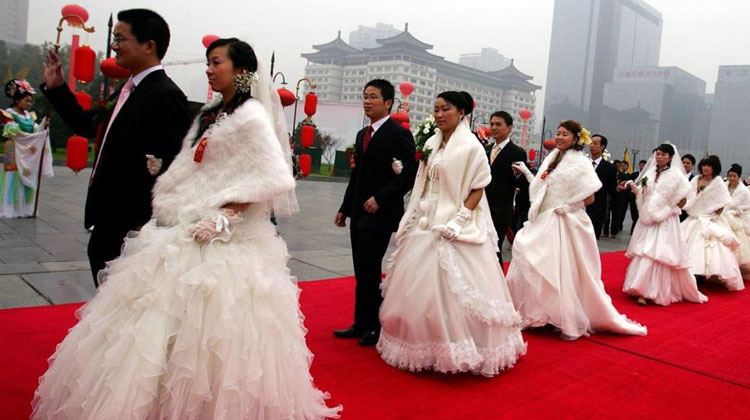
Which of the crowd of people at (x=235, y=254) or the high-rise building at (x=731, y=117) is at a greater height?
the high-rise building at (x=731, y=117)

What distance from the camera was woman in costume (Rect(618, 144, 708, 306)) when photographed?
18.4 feet

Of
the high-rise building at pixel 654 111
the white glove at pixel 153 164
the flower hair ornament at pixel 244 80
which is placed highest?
the high-rise building at pixel 654 111

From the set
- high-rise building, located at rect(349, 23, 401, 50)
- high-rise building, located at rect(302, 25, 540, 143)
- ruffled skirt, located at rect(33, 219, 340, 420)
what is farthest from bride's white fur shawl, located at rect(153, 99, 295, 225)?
high-rise building, located at rect(349, 23, 401, 50)

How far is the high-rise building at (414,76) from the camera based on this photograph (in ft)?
144

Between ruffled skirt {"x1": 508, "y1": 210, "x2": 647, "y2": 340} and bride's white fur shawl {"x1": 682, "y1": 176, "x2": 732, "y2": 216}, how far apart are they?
3020 millimetres

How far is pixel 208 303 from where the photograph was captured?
6.73 feet

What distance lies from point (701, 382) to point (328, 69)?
151ft

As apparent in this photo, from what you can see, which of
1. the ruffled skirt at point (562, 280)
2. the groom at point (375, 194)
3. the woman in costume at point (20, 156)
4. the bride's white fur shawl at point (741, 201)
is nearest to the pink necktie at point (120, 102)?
the groom at point (375, 194)

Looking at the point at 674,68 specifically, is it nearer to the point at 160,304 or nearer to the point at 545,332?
the point at 545,332

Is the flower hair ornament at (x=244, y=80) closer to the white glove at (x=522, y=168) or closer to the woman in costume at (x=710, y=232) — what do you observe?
the white glove at (x=522, y=168)

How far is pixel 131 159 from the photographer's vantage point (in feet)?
7.97

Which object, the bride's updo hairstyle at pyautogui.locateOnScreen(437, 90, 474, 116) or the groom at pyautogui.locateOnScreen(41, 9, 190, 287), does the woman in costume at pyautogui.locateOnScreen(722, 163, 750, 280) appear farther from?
the groom at pyautogui.locateOnScreen(41, 9, 190, 287)

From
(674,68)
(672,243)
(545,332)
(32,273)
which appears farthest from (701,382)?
(674,68)

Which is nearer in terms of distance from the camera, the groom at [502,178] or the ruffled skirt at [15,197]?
the groom at [502,178]
